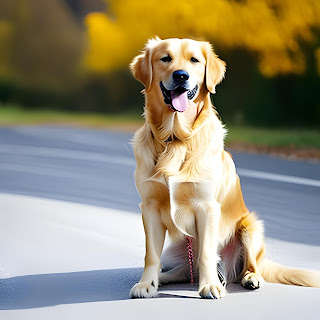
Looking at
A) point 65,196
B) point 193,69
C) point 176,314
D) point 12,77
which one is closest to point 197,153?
point 193,69

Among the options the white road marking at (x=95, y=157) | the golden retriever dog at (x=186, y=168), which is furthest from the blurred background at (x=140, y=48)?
the golden retriever dog at (x=186, y=168)

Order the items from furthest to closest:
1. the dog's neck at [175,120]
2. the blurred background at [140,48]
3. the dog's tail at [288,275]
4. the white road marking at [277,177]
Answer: the blurred background at [140,48] → the white road marking at [277,177] → the dog's tail at [288,275] → the dog's neck at [175,120]

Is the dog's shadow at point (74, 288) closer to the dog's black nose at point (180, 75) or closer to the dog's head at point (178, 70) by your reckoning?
the dog's head at point (178, 70)

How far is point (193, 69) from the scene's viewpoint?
322 cm

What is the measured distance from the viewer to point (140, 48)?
573 inches

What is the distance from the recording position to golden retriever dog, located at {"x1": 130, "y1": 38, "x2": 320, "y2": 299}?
320 centimetres

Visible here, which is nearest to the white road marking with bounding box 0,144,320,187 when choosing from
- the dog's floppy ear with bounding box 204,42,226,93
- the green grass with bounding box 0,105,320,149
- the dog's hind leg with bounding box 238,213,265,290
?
the green grass with bounding box 0,105,320,149

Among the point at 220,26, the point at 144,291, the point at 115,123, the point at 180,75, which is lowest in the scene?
the point at 115,123

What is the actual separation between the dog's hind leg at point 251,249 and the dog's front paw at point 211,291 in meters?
0.23

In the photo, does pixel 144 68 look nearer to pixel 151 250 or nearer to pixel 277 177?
pixel 151 250

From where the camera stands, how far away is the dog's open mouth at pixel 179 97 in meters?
3.20

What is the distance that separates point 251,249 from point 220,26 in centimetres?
1131

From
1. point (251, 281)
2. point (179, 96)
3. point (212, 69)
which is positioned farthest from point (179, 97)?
point (251, 281)

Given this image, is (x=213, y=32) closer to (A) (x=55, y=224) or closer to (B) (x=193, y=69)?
(A) (x=55, y=224)
